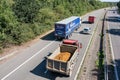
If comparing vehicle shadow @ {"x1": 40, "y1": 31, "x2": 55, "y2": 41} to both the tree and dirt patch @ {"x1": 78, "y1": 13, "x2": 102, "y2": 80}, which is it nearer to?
the tree

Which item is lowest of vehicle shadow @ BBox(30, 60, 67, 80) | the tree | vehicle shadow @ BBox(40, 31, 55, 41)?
vehicle shadow @ BBox(30, 60, 67, 80)

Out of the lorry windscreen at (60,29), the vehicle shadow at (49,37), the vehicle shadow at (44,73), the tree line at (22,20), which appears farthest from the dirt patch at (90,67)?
the tree line at (22,20)

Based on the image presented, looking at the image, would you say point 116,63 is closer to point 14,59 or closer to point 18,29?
point 14,59

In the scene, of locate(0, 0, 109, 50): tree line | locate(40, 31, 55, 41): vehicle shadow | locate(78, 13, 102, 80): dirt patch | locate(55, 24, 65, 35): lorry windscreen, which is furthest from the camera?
locate(40, 31, 55, 41): vehicle shadow

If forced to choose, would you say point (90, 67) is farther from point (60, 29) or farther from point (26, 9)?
point (26, 9)

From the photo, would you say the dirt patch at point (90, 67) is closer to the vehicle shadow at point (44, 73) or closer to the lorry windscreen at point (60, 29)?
the vehicle shadow at point (44, 73)

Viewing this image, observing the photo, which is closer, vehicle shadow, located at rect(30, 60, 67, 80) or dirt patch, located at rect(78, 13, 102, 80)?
vehicle shadow, located at rect(30, 60, 67, 80)

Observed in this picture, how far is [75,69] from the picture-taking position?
20.8 meters

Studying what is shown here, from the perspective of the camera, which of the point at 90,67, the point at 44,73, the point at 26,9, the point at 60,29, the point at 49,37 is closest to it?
the point at 44,73

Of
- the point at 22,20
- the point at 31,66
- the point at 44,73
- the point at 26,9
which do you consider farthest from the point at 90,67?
the point at 26,9

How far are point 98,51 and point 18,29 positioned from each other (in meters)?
12.5

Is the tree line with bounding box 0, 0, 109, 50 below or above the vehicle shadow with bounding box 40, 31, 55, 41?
above


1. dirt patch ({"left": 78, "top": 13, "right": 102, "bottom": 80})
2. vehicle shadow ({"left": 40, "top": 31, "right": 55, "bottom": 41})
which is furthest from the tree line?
dirt patch ({"left": 78, "top": 13, "right": 102, "bottom": 80})

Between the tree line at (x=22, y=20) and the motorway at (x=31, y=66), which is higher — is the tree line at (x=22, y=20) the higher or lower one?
the higher one
